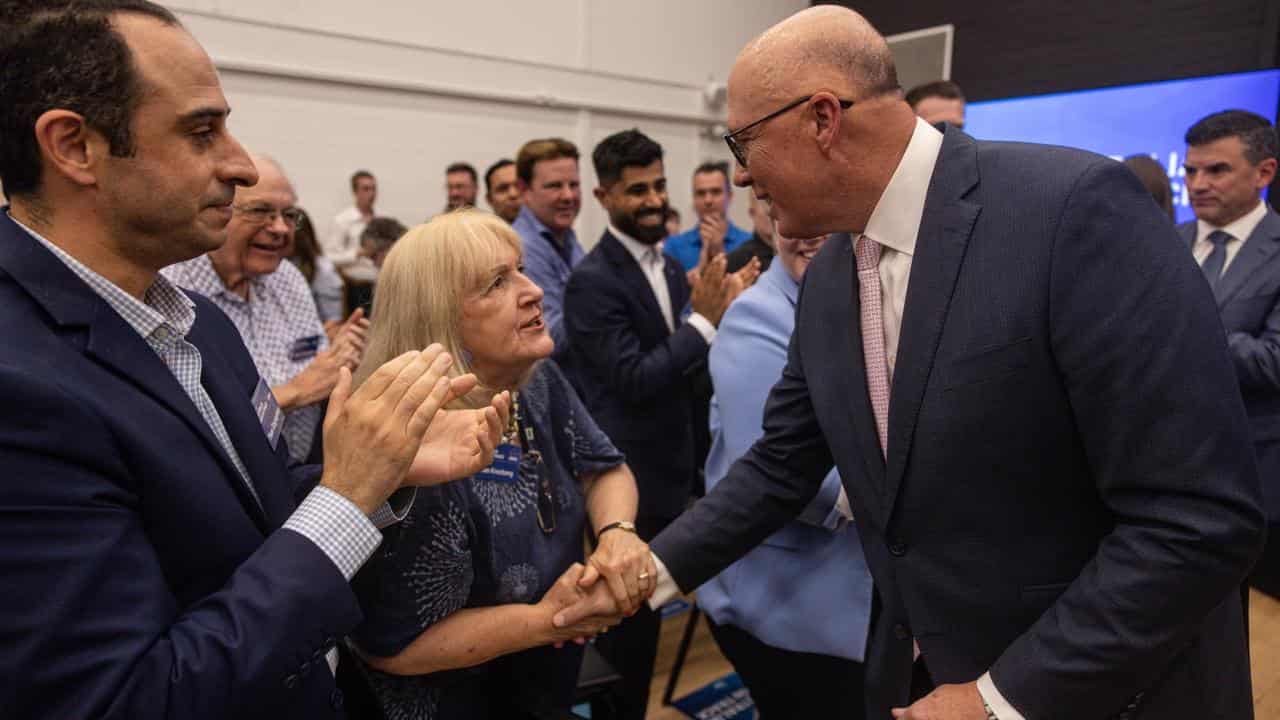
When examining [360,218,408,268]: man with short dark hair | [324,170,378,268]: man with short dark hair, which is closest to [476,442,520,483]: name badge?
[360,218,408,268]: man with short dark hair

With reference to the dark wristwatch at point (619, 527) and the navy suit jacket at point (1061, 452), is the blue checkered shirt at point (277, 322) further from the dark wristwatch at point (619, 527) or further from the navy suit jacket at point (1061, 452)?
the navy suit jacket at point (1061, 452)

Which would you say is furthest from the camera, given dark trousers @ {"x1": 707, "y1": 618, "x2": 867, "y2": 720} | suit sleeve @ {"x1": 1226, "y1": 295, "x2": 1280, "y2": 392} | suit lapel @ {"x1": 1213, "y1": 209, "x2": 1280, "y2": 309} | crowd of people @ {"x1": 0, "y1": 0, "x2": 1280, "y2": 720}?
suit lapel @ {"x1": 1213, "y1": 209, "x2": 1280, "y2": 309}

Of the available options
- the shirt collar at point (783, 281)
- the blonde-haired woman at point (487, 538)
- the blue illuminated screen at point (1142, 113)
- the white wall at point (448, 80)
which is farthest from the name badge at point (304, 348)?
the white wall at point (448, 80)

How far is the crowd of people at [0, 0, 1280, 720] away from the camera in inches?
33.9

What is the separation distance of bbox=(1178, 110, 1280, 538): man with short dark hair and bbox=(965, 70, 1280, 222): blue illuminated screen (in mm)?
1527

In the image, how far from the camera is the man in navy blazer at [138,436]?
771 mm

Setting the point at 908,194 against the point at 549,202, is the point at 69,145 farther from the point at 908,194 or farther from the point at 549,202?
the point at 549,202

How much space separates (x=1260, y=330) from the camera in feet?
9.05

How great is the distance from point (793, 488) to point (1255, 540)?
0.75 meters

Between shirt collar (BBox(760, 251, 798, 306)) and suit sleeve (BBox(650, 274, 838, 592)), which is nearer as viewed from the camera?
suit sleeve (BBox(650, 274, 838, 592))

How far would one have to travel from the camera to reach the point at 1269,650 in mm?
3160

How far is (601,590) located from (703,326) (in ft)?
4.50

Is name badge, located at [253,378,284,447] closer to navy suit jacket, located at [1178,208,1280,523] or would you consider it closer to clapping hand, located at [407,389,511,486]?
clapping hand, located at [407,389,511,486]

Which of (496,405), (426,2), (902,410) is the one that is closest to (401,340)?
(496,405)
